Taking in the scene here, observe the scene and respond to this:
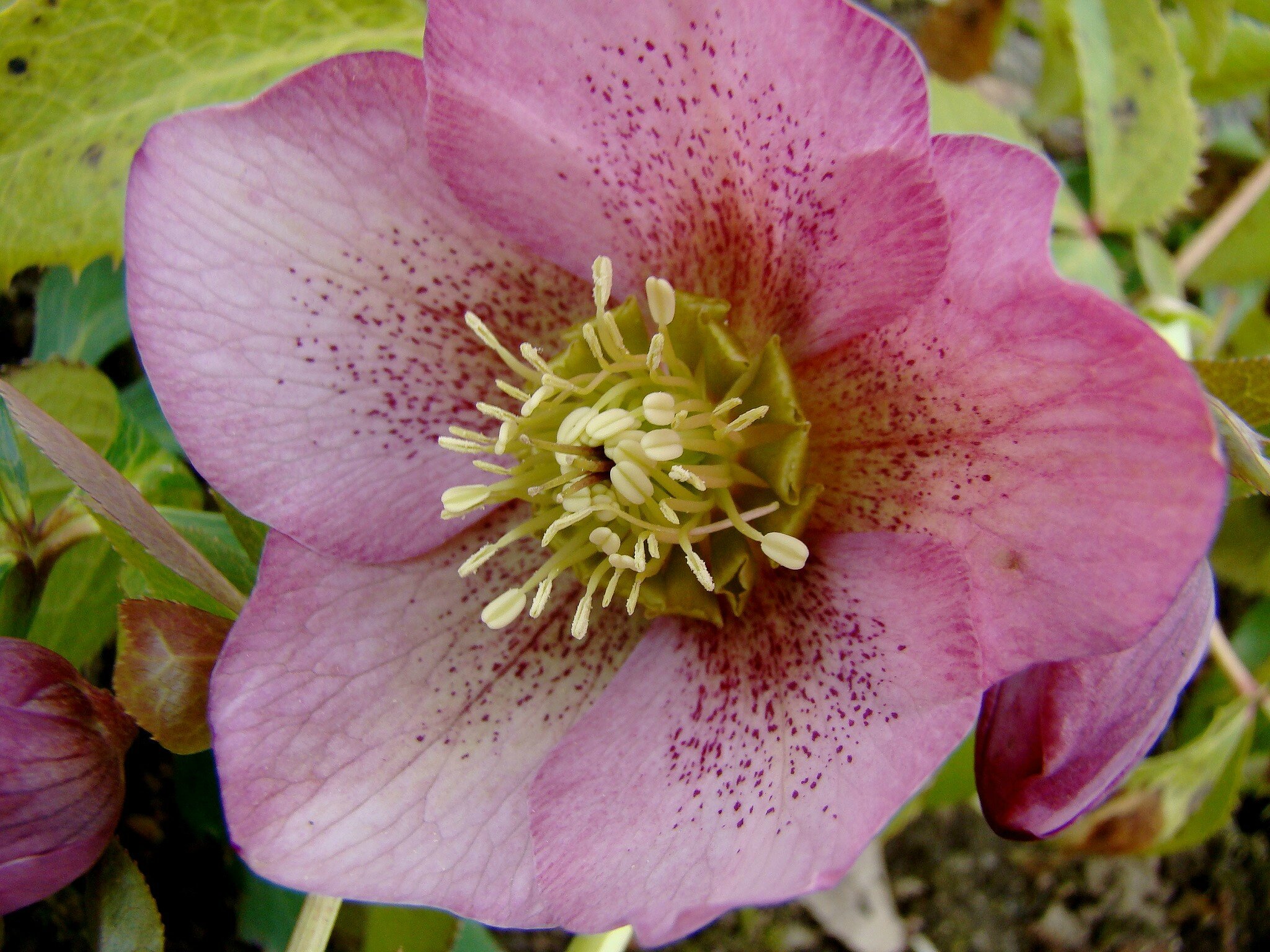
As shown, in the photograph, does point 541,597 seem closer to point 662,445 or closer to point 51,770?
point 662,445

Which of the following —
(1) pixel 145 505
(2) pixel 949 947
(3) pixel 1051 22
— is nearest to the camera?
(1) pixel 145 505

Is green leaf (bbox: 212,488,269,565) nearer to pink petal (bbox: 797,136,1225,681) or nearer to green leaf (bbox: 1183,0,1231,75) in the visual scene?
pink petal (bbox: 797,136,1225,681)

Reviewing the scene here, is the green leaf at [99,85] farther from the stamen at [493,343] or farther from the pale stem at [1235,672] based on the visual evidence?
the pale stem at [1235,672]

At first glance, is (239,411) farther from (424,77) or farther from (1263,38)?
(1263,38)

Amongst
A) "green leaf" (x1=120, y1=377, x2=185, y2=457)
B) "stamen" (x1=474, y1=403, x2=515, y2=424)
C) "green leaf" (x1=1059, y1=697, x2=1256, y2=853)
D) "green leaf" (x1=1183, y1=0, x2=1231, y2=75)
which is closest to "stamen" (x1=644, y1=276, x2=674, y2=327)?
"stamen" (x1=474, y1=403, x2=515, y2=424)

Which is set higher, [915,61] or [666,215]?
[915,61]

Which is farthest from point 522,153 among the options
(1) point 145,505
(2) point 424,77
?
(1) point 145,505

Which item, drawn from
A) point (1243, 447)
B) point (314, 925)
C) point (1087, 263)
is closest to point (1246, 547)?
point (1087, 263)
